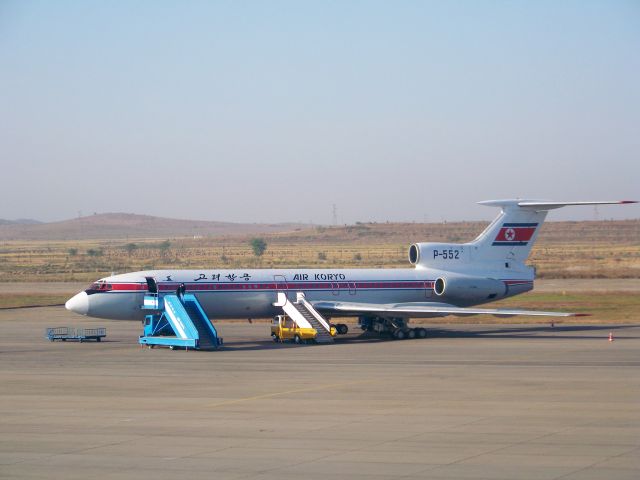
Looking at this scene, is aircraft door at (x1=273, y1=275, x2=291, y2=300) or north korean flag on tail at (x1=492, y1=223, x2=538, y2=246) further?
north korean flag on tail at (x1=492, y1=223, x2=538, y2=246)

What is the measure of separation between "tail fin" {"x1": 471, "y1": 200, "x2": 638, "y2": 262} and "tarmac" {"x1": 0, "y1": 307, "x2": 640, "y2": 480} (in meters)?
8.98

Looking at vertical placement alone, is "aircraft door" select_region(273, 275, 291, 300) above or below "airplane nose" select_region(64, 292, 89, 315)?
above

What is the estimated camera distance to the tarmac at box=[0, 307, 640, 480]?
17.0 metres

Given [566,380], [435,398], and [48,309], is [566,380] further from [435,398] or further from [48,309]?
[48,309]

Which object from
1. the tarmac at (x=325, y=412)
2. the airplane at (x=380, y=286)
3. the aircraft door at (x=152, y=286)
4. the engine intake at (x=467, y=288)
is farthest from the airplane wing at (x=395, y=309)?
the aircraft door at (x=152, y=286)

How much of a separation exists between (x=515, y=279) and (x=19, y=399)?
28833 mm

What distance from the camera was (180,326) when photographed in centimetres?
3947

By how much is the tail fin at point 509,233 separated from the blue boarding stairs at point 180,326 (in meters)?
15.4

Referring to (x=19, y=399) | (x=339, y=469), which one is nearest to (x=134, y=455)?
(x=339, y=469)

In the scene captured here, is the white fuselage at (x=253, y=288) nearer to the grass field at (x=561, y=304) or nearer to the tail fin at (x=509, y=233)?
the tail fin at (x=509, y=233)

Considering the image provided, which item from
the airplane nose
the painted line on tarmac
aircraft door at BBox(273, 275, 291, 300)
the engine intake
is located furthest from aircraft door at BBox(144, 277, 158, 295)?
the painted line on tarmac

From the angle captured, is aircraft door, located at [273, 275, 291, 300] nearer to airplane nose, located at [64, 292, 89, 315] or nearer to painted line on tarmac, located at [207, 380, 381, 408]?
airplane nose, located at [64, 292, 89, 315]

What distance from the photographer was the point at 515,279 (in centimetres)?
4766

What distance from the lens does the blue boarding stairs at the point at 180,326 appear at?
38.8m
